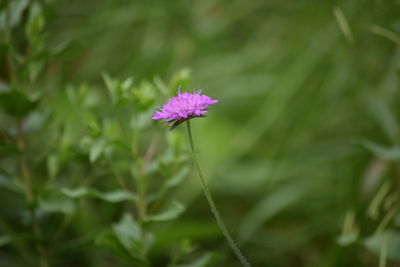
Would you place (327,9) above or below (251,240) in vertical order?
above

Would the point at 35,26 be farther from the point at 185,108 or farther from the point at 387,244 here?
the point at 387,244

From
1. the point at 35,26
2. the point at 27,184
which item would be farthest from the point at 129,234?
the point at 35,26

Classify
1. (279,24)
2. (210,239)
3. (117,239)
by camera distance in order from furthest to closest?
(279,24) → (210,239) → (117,239)

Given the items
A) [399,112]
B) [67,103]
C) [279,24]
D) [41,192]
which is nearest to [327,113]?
[399,112]

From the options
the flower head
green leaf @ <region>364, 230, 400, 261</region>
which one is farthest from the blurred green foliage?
the flower head

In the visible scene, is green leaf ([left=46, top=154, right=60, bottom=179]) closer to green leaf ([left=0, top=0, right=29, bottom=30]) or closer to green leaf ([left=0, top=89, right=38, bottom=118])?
green leaf ([left=0, top=89, right=38, bottom=118])

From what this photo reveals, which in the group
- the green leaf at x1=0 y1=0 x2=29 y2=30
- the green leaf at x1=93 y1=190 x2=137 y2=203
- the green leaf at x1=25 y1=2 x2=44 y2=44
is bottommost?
the green leaf at x1=93 y1=190 x2=137 y2=203

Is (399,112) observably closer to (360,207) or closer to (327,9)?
(360,207)

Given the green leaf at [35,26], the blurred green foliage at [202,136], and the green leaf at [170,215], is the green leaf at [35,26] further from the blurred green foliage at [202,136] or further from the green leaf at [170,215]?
the green leaf at [170,215]

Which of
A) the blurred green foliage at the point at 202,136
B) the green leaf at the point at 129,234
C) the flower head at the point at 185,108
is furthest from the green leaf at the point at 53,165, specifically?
the flower head at the point at 185,108
